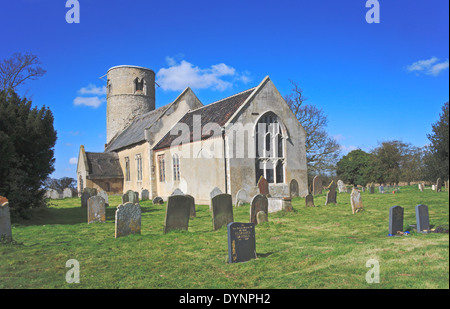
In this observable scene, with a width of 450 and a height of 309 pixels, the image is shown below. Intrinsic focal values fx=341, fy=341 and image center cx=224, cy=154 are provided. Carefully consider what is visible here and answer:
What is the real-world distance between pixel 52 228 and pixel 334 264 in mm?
10735

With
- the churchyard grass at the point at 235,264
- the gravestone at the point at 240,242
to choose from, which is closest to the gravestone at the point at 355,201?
the churchyard grass at the point at 235,264

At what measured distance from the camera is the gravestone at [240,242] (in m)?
7.54

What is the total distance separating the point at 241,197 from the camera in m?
19.2

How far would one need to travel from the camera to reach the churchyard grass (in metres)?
6.06

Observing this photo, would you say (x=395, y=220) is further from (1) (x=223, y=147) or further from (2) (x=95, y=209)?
(1) (x=223, y=147)

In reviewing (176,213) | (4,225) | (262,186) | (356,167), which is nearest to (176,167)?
(262,186)

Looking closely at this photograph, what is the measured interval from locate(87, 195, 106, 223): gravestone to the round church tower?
2615 cm

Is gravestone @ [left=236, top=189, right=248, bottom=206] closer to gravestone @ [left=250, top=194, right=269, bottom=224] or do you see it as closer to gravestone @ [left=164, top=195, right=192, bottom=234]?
gravestone @ [left=250, top=194, right=269, bottom=224]

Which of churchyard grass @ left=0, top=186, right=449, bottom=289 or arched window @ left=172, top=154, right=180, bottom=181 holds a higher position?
arched window @ left=172, top=154, right=180, bottom=181

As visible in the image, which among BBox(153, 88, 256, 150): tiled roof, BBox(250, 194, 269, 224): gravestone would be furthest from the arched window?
BBox(250, 194, 269, 224): gravestone

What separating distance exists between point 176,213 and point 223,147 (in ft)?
30.0

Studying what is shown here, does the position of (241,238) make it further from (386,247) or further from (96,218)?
(96,218)
